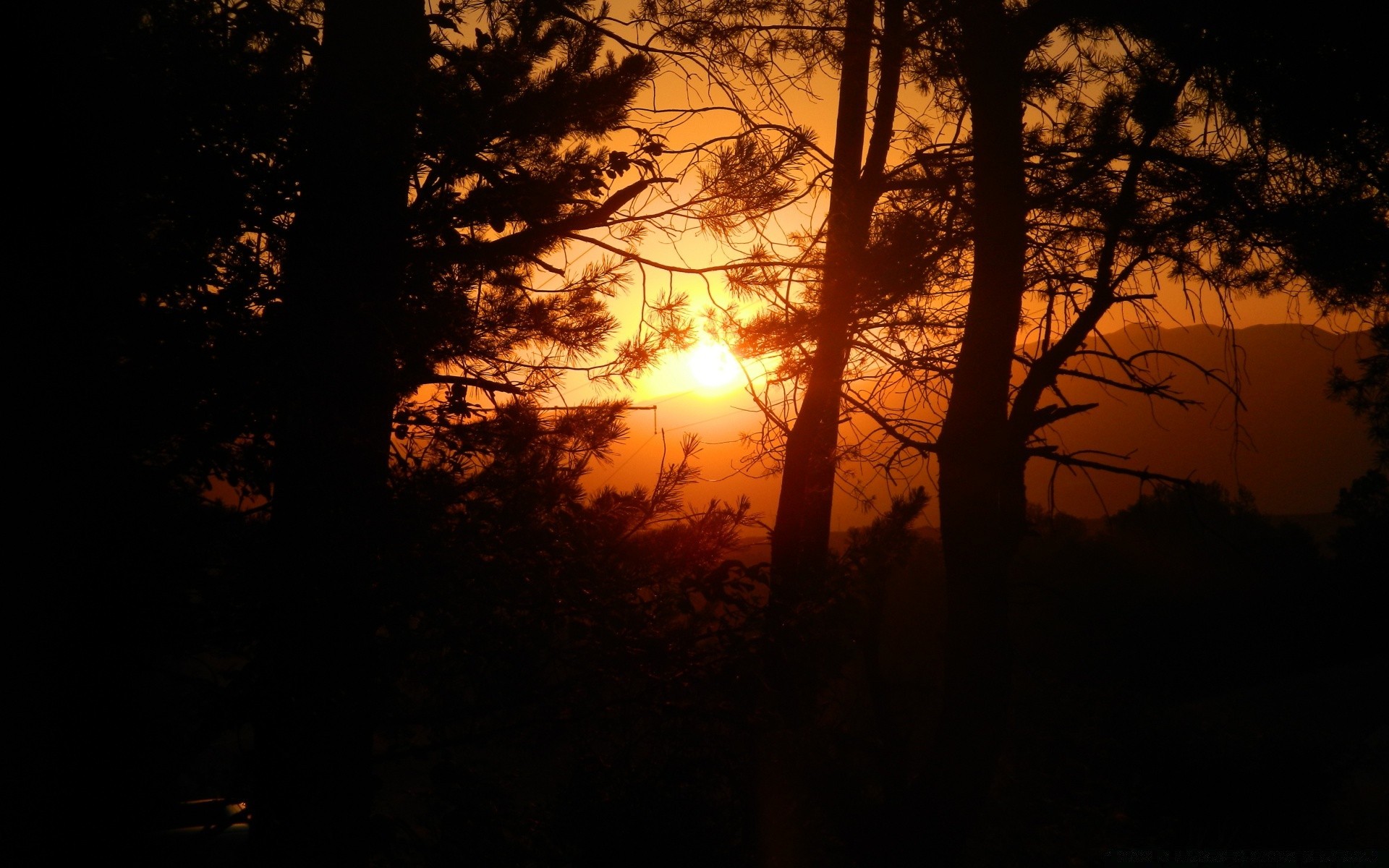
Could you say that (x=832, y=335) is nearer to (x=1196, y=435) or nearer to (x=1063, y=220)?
(x=1063, y=220)

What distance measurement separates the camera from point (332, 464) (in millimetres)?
2744

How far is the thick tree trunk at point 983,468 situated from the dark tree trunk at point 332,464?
2731 mm

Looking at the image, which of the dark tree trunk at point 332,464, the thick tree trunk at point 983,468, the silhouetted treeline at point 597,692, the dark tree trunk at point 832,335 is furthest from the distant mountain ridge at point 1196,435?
the dark tree trunk at point 332,464

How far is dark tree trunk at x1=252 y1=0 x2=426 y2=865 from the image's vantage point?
240 cm

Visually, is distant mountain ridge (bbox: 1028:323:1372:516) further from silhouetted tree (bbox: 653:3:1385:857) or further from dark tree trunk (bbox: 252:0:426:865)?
dark tree trunk (bbox: 252:0:426:865)

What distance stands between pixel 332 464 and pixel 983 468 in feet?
9.81

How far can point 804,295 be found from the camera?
15.0 ft

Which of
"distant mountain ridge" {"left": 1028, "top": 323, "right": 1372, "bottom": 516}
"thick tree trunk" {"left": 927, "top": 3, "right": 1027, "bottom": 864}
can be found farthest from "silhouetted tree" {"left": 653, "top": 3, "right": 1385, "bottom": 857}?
"distant mountain ridge" {"left": 1028, "top": 323, "right": 1372, "bottom": 516}

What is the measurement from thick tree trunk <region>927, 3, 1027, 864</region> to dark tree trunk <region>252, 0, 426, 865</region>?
2731mm

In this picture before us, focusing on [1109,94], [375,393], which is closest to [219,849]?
[375,393]

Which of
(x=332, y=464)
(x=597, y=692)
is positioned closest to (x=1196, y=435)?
(x=597, y=692)

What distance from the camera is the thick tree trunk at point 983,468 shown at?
4.27 meters

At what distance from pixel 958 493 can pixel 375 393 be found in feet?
9.24

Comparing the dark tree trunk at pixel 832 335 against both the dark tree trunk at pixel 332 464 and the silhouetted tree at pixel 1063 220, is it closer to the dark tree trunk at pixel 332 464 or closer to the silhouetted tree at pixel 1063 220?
the silhouetted tree at pixel 1063 220
